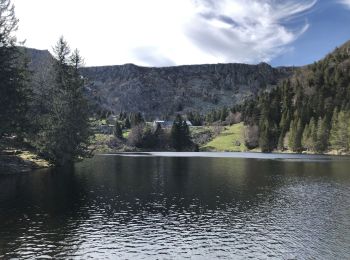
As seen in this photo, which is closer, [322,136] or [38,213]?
[38,213]

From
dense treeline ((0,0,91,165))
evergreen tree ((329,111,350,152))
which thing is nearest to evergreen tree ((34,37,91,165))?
dense treeline ((0,0,91,165))

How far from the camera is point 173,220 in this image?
138 ft

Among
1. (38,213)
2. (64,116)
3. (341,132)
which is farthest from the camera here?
(341,132)

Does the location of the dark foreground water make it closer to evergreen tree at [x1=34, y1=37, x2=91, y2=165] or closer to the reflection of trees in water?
the reflection of trees in water

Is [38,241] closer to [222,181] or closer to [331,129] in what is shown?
[222,181]

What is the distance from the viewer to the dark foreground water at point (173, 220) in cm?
3128

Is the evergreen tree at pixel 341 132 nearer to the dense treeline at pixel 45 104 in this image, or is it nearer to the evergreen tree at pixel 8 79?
the dense treeline at pixel 45 104

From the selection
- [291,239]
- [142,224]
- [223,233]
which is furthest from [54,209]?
[291,239]

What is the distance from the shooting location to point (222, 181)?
254ft

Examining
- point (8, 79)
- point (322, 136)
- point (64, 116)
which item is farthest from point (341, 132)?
point (8, 79)

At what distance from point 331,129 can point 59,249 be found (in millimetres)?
179687

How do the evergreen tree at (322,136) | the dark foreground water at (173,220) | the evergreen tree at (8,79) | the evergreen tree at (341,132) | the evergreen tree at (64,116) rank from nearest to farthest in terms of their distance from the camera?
1. the dark foreground water at (173,220)
2. the evergreen tree at (8,79)
3. the evergreen tree at (64,116)
4. the evergreen tree at (341,132)
5. the evergreen tree at (322,136)

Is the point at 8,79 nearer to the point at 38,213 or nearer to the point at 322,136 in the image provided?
the point at 38,213

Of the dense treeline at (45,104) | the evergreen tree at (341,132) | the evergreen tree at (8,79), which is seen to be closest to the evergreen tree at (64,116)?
the dense treeline at (45,104)
